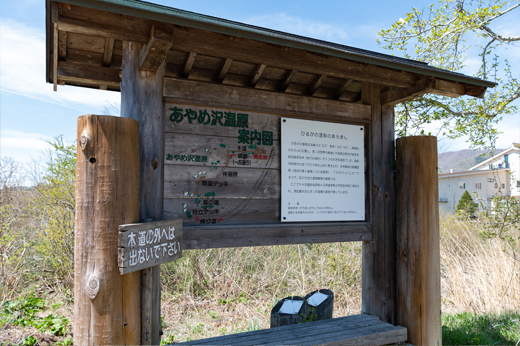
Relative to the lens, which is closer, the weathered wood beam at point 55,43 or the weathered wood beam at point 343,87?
the weathered wood beam at point 55,43

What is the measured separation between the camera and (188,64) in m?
2.79

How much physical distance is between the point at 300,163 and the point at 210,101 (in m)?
1.01

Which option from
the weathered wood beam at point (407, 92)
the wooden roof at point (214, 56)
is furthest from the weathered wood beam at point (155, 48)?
the weathered wood beam at point (407, 92)

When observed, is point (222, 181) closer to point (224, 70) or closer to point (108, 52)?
point (224, 70)

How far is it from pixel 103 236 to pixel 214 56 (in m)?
1.62

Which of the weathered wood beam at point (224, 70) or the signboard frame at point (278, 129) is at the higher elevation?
the weathered wood beam at point (224, 70)

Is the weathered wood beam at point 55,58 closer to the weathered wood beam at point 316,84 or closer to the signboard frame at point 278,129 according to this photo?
the signboard frame at point 278,129

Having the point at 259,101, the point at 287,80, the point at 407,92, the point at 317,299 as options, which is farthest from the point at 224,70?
the point at 317,299

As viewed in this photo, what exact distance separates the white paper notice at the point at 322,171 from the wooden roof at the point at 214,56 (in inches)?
17.7

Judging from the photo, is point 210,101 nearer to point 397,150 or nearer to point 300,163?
point 300,163

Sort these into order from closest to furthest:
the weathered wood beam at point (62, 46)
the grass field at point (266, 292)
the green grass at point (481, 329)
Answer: the weathered wood beam at point (62, 46), the green grass at point (481, 329), the grass field at point (266, 292)

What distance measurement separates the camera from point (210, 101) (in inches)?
114

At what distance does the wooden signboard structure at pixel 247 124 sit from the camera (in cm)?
246

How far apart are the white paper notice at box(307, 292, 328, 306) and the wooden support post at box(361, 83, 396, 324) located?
2.15ft
